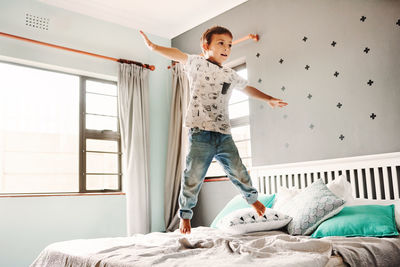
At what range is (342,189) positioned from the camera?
252 centimetres

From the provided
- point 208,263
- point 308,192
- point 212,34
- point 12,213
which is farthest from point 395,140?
point 12,213

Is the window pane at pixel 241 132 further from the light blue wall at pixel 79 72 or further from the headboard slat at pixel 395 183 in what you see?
the headboard slat at pixel 395 183

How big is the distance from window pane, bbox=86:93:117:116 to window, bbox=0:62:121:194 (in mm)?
11

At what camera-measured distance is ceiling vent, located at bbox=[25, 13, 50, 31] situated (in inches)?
141

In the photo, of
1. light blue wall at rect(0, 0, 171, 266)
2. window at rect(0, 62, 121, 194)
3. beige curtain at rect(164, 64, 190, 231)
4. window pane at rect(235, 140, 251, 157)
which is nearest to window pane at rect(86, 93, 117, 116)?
window at rect(0, 62, 121, 194)

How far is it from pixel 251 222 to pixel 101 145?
2.30 m

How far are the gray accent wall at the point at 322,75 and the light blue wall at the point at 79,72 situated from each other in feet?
4.02

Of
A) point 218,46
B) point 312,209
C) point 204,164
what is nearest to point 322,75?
point 312,209

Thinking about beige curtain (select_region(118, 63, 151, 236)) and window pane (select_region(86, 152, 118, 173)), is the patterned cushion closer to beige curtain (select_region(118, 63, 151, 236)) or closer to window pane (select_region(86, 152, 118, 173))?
beige curtain (select_region(118, 63, 151, 236))

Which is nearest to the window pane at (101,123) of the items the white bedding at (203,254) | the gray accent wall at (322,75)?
the gray accent wall at (322,75)

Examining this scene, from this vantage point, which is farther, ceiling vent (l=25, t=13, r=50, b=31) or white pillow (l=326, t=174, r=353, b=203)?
ceiling vent (l=25, t=13, r=50, b=31)

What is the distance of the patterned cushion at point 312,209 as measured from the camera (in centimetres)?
228

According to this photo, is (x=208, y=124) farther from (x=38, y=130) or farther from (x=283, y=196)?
(x=38, y=130)

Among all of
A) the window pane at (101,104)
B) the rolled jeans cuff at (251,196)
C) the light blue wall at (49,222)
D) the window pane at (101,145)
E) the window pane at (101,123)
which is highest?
the window pane at (101,104)
